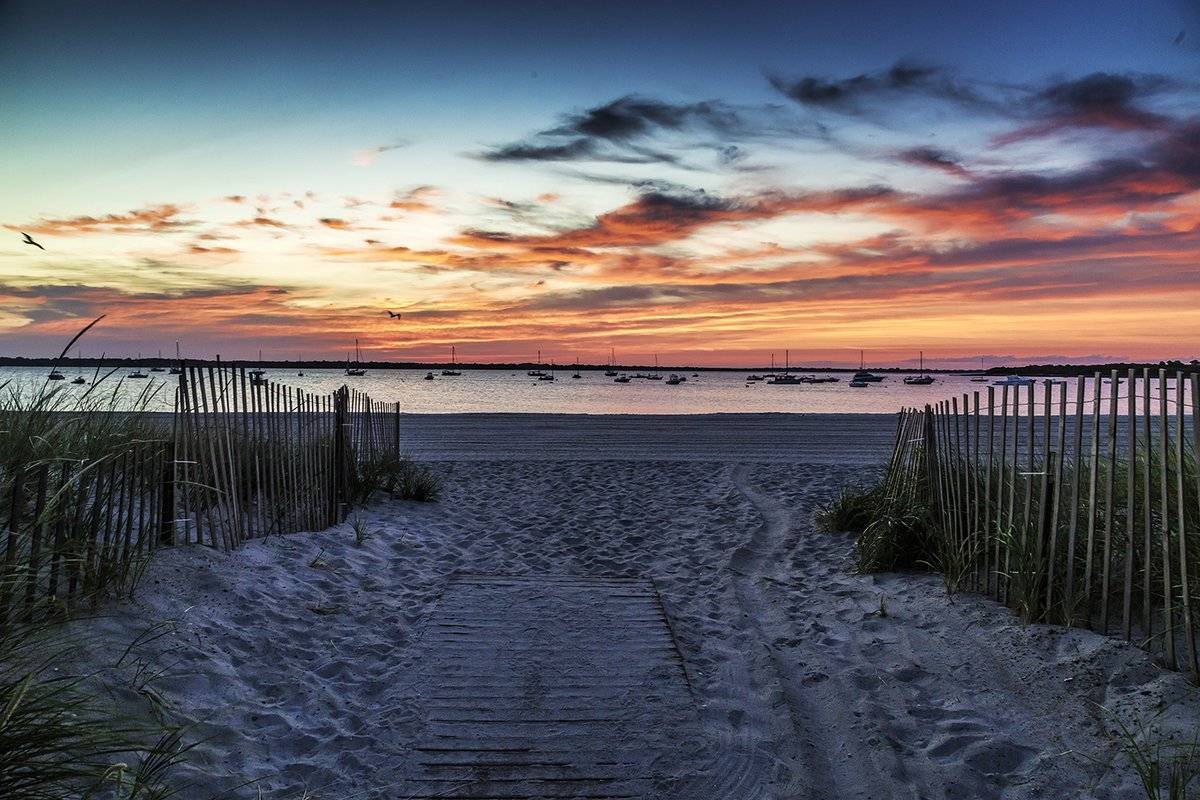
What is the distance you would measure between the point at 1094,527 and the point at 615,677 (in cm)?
306

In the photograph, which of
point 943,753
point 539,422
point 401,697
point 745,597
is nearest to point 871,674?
point 943,753

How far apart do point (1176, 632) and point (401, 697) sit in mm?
4377

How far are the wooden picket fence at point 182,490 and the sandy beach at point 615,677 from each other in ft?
0.85

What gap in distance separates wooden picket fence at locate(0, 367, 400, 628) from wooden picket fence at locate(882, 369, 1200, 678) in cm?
537

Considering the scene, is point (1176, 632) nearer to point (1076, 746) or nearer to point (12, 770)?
point (1076, 746)

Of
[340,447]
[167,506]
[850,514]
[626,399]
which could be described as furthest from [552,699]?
[626,399]

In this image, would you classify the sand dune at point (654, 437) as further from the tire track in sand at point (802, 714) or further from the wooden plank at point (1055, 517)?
the wooden plank at point (1055, 517)

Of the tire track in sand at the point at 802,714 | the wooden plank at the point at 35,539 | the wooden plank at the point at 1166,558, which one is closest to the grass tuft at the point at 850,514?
the tire track in sand at the point at 802,714

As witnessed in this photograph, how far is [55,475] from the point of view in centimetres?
450

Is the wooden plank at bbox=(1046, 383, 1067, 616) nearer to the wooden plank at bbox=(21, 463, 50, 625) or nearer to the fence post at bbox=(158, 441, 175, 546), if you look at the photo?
the wooden plank at bbox=(21, 463, 50, 625)

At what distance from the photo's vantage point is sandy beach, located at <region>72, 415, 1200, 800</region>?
→ 350 cm

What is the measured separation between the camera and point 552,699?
4258 millimetres

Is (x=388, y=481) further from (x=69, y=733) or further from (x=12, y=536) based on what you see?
(x=69, y=733)

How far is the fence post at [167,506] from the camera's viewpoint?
520 centimetres
